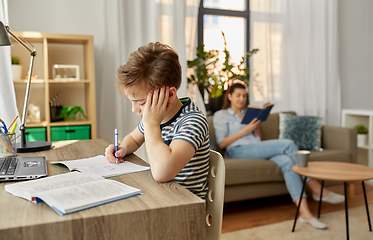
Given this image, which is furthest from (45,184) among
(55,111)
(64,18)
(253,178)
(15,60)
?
(64,18)

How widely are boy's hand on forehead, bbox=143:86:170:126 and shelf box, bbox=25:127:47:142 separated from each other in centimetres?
190

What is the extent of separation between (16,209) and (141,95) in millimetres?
482

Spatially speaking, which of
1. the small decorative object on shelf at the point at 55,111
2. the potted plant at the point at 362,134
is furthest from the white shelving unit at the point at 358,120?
the small decorative object on shelf at the point at 55,111

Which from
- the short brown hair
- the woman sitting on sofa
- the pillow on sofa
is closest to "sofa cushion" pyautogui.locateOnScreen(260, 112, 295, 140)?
the pillow on sofa

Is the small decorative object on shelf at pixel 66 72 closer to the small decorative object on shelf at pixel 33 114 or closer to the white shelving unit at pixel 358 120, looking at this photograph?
the small decorative object on shelf at pixel 33 114

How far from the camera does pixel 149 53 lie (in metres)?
1.07

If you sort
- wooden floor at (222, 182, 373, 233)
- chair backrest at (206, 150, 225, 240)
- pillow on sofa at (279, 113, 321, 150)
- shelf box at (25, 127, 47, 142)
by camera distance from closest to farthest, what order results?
chair backrest at (206, 150, 225, 240), wooden floor at (222, 182, 373, 233), shelf box at (25, 127, 47, 142), pillow on sofa at (279, 113, 321, 150)

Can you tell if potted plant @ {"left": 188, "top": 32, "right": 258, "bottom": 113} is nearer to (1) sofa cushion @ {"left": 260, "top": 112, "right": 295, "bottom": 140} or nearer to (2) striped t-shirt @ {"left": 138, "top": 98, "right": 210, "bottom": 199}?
(1) sofa cushion @ {"left": 260, "top": 112, "right": 295, "bottom": 140}

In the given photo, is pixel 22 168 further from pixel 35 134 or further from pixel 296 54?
pixel 296 54

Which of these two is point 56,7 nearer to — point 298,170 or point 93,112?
point 93,112

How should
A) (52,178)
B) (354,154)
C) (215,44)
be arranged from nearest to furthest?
(52,178)
(354,154)
(215,44)

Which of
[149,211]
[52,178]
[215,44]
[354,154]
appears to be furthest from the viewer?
[215,44]

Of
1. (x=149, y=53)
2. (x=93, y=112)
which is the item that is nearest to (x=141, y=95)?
(x=149, y=53)

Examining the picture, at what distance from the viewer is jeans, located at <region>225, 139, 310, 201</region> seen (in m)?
2.54
